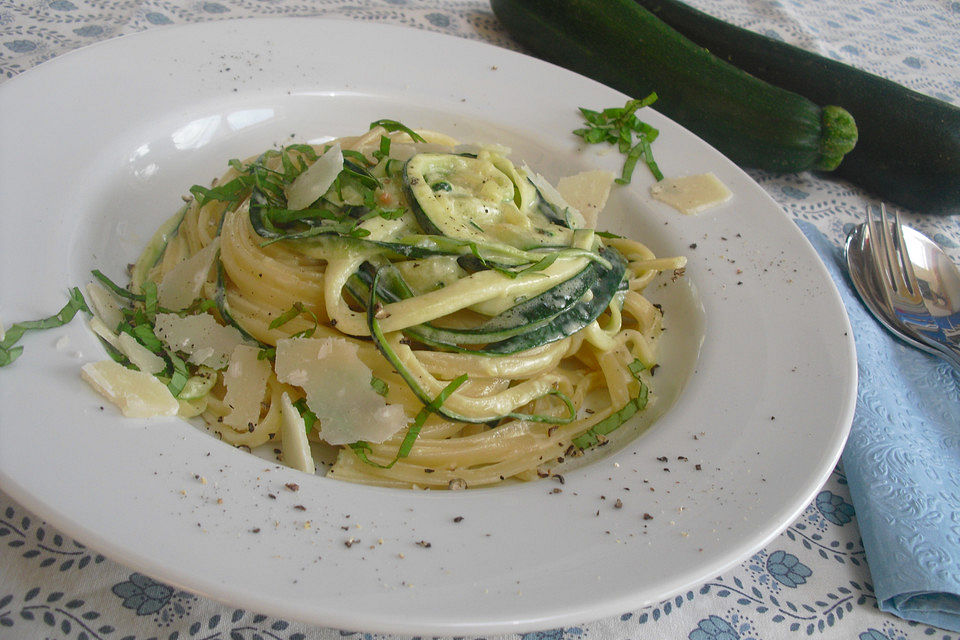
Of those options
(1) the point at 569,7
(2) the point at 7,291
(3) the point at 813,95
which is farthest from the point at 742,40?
(2) the point at 7,291

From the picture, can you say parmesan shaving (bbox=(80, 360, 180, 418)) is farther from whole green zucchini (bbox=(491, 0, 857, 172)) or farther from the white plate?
whole green zucchini (bbox=(491, 0, 857, 172))

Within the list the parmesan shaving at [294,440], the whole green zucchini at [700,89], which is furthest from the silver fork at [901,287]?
the parmesan shaving at [294,440]

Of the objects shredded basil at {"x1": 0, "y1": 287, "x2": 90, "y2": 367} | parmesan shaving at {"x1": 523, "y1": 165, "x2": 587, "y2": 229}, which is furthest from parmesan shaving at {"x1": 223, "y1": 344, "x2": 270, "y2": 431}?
parmesan shaving at {"x1": 523, "y1": 165, "x2": 587, "y2": 229}

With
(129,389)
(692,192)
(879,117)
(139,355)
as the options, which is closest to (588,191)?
(692,192)

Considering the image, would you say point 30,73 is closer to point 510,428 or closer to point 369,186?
point 369,186

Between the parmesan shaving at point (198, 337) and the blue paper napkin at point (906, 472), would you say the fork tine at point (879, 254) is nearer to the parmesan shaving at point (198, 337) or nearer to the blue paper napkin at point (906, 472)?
the blue paper napkin at point (906, 472)
